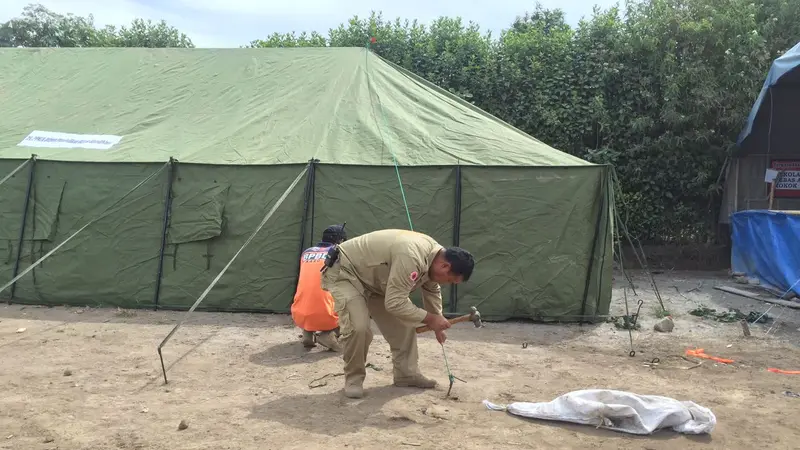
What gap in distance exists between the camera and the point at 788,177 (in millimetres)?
11664

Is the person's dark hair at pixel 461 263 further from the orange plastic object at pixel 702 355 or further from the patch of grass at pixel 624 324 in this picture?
the patch of grass at pixel 624 324

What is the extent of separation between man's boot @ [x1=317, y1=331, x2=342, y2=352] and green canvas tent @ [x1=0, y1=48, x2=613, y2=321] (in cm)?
180

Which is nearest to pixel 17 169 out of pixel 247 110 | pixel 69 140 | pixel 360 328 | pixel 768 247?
pixel 69 140

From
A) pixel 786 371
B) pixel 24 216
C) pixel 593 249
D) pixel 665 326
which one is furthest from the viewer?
pixel 24 216

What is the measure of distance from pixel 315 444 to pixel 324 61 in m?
7.13

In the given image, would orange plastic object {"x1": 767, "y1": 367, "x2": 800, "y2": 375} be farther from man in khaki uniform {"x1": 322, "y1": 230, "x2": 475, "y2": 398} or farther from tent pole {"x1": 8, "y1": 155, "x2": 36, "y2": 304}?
tent pole {"x1": 8, "y1": 155, "x2": 36, "y2": 304}

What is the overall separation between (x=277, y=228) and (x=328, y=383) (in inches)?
118

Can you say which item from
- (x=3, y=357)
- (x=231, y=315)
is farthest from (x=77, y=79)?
(x=3, y=357)

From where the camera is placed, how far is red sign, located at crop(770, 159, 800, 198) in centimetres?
1164

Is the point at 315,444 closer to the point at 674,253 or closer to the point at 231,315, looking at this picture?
the point at 231,315

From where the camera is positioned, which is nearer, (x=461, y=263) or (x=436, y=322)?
(x=461, y=263)

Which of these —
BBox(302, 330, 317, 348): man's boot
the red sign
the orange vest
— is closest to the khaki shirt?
the orange vest

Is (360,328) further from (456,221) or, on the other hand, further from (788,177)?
(788,177)

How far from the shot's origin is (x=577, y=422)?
3967mm
